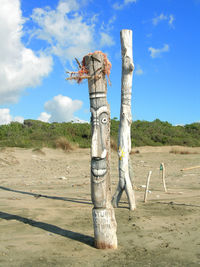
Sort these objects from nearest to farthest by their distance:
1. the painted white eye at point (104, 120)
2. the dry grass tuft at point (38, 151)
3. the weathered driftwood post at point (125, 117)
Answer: the painted white eye at point (104, 120) < the weathered driftwood post at point (125, 117) < the dry grass tuft at point (38, 151)

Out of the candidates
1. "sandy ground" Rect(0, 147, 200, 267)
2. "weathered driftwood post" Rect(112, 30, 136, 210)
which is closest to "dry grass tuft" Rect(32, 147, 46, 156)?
"sandy ground" Rect(0, 147, 200, 267)

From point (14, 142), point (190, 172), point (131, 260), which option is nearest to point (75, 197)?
point (131, 260)

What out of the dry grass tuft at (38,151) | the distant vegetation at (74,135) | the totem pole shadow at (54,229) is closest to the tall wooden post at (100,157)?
the totem pole shadow at (54,229)

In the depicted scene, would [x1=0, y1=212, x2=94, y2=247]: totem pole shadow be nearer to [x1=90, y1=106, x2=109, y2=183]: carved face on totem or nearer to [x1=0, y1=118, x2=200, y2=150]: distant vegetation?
[x1=90, y1=106, x2=109, y2=183]: carved face on totem

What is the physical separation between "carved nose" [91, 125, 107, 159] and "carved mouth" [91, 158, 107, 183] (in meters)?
0.09

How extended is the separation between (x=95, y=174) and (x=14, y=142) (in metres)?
15.2

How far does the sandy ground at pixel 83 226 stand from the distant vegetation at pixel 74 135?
6804mm

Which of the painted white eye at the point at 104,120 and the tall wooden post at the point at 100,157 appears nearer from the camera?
the tall wooden post at the point at 100,157

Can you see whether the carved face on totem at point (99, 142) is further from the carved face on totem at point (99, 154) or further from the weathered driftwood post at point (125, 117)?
the weathered driftwood post at point (125, 117)

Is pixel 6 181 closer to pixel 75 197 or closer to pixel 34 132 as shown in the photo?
pixel 75 197

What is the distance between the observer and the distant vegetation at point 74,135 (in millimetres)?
19664

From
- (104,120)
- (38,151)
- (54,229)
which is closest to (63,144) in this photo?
(38,151)

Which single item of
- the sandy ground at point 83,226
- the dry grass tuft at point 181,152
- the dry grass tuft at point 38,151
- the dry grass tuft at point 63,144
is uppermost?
the dry grass tuft at point 63,144

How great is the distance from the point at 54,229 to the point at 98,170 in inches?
70.6
